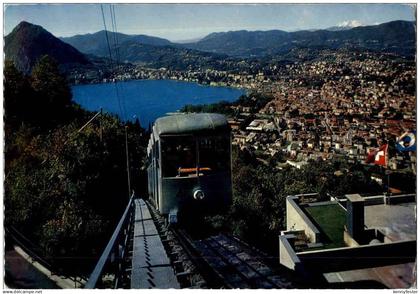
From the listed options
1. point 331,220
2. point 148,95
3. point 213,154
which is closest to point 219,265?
point 213,154

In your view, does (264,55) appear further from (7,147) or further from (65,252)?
(65,252)

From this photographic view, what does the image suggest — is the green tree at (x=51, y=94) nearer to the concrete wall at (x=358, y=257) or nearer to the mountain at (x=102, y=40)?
the mountain at (x=102, y=40)

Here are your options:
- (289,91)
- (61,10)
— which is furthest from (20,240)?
(289,91)

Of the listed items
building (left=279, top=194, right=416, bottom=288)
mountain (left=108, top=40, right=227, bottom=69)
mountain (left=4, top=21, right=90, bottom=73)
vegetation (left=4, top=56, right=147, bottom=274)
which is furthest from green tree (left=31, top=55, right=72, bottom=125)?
building (left=279, top=194, right=416, bottom=288)

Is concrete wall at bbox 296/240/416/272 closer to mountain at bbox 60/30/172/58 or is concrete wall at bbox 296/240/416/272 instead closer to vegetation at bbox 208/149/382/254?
vegetation at bbox 208/149/382/254

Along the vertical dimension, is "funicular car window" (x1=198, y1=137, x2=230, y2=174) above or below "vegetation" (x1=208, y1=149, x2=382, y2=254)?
above

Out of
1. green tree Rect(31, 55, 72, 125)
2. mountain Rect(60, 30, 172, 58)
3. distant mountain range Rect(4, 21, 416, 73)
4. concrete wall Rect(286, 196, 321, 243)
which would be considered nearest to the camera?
distant mountain range Rect(4, 21, 416, 73)
